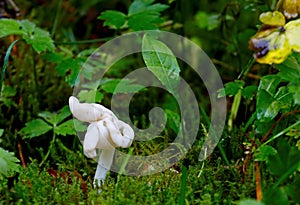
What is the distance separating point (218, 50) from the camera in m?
2.21

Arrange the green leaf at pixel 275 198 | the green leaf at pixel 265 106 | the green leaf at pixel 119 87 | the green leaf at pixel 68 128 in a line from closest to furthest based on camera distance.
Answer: the green leaf at pixel 275 198 < the green leaf at pixel 265 106 < the green leaf at pixel 68 128 < the green leaf at pixel 119 87

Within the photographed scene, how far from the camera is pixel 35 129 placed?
1488 millimetres

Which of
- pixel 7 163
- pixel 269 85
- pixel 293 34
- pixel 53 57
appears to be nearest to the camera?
pixel 293 34

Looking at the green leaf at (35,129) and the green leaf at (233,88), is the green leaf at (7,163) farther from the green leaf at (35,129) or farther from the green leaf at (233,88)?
the green leaf at (233,88)

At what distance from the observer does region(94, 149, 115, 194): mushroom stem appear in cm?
117

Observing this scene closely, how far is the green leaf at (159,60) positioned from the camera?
4.01 ft

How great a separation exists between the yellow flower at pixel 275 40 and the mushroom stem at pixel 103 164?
1.39 feet

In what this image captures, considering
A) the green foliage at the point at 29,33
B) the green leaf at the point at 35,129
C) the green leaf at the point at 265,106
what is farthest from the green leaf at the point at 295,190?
the green foliage at the point at 29,33

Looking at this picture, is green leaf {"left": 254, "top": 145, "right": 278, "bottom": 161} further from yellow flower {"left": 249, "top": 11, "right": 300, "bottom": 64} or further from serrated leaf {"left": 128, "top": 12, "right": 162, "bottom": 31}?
serrated leaf {"left": 128, "top": 12, "right": 162, "bottom": 31}

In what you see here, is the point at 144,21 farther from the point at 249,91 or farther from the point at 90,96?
the point at 249,91

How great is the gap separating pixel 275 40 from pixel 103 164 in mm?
506

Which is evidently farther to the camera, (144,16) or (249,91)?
(144,16)

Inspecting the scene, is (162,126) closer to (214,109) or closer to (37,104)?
(214,109)

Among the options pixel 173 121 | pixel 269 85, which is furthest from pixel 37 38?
pixel 269 85
